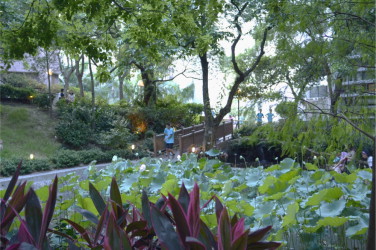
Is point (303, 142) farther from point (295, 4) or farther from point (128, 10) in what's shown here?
point (128, 10)

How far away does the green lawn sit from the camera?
14008 mm

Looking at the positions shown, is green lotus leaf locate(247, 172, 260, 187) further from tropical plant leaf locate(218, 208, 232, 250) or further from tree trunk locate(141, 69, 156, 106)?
tree trunk locate(141, 69, 156, 106)

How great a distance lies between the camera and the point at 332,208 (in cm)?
182

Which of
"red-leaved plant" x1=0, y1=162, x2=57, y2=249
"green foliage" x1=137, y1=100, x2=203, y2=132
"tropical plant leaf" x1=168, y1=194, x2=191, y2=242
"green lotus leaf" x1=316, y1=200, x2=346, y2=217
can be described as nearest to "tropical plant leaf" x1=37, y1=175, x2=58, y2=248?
"red-leaved plant" x1=0, y1=162, x2=57, y2=249

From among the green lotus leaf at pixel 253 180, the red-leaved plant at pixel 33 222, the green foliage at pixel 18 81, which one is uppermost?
the green foliage at pixel 18 81

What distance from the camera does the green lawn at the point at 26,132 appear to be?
46.0ft

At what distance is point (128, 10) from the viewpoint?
4238mm

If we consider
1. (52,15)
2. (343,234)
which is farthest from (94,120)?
(343,234)

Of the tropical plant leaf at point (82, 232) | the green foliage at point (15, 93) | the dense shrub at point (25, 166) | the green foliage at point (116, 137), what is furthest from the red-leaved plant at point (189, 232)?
the green foliage at point (15, 93)

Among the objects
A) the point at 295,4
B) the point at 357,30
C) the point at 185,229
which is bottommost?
the point at 185,229

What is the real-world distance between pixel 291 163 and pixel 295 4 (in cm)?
127

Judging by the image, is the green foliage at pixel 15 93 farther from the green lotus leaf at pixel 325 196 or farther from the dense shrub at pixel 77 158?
the green lotus leaf at pixel 325 196

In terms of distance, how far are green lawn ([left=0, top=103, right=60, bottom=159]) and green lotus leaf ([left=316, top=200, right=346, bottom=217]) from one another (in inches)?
480

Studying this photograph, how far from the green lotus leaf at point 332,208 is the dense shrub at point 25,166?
1002 cm
